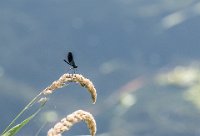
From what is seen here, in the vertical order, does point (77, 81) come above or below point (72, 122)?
above

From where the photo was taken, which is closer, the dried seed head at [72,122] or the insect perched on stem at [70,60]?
the dried seed head at [72,122]

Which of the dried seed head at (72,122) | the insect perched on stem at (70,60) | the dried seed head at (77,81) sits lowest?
the dried seed head at (72,122)

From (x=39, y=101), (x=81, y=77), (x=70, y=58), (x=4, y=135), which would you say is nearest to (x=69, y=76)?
(x=81, y=77)

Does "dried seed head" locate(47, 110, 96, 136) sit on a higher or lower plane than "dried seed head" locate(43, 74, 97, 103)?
lower

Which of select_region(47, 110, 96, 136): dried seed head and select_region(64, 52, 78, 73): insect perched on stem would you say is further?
select_region(64, 52, 78, 73): insect perched on stem

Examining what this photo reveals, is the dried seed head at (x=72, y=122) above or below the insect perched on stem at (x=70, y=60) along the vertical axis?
below

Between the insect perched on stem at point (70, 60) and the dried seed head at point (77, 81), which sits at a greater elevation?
the insect perched on stem at point (70, 60)

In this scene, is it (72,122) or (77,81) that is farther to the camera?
(77,81)

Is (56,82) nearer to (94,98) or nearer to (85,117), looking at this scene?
(94,98)

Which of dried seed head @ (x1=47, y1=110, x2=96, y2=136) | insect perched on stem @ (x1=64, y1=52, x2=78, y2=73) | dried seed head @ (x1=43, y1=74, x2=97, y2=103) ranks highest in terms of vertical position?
insect perched on stem @ (x1=64, y1=52, x2=78, y2=73)

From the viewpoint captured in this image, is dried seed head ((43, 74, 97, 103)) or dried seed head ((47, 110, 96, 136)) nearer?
dried seed head ((47, 110, 96, 136))

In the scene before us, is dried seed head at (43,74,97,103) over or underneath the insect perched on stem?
underneath
